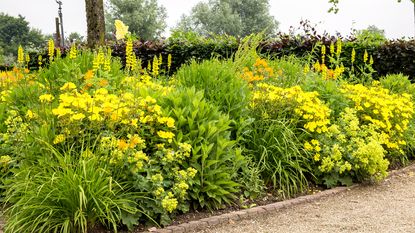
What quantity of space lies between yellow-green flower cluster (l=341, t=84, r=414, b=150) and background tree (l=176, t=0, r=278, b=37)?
111 feet

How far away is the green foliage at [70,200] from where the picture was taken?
11.5 ft

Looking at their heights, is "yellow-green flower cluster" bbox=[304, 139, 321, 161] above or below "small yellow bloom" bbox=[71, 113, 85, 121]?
below

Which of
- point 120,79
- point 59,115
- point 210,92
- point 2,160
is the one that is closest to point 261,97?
point 210,92

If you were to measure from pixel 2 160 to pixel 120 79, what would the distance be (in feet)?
5.75

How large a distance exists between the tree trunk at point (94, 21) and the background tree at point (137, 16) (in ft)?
81.5

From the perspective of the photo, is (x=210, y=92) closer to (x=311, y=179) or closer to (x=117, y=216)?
(x=311, y=179)

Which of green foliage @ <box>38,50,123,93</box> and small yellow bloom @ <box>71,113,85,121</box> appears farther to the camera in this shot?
green foliage @ <box>38,50,123,93</box>

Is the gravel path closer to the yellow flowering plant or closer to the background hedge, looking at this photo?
the yellow flowering plant

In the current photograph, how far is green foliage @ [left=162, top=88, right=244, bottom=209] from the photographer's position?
4129mm

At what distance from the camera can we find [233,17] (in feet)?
130

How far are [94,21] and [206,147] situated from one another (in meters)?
5.54

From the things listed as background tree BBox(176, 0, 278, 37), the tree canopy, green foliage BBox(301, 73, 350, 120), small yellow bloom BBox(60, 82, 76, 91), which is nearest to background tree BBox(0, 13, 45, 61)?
the tree canopy

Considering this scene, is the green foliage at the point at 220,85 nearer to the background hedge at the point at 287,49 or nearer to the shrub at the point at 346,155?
the shrub at the point at 346,155

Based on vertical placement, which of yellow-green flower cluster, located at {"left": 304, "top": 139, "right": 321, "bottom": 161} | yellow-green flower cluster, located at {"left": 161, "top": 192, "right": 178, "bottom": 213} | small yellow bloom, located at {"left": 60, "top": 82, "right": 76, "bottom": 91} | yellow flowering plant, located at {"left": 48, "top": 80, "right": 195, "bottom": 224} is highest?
small yellow bloom, located at {"left": 60, "top": 82, "right": 76, "bottom": 91}
